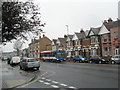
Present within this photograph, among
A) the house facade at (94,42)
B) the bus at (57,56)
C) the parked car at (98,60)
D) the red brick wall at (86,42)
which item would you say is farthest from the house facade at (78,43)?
the parked car at (98,60)

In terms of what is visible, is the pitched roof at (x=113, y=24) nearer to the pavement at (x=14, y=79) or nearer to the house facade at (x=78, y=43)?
the house facade at (x=78, y=43)

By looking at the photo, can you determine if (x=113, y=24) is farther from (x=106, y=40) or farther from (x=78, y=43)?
(x=78, y=43)

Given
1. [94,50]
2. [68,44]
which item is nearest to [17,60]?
[94,50]

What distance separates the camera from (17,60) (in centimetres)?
4131

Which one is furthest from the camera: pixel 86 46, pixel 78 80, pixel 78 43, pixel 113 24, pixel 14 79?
pixel 78 43

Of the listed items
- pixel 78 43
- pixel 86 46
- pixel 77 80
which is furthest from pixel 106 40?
pixel 77 80

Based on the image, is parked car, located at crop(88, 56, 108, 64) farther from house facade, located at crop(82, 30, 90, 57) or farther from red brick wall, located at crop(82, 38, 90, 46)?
red brick wall, located at crop(82, 38, 90, 46)

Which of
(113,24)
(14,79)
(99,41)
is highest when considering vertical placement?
(113,24)

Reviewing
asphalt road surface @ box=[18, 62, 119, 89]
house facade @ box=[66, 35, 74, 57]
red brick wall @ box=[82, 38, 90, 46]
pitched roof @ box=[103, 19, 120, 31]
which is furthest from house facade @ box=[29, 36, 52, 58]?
asphalt road surface @ box=[18, 62, 119, 89]

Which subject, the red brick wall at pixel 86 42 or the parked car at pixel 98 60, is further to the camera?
the red brick wall at pixel 86 42

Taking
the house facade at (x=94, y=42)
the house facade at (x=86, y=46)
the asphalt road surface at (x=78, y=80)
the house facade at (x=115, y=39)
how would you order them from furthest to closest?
1. the house facade at (x=86, y=46)
2. the house facade at (x=94, y=42)
3. the house facade at (x=115, y=39)
4. the asphalt road surface at (x=78, y=80)

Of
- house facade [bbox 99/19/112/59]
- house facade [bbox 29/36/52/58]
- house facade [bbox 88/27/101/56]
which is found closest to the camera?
house facade [bbox 99/19/112/59]

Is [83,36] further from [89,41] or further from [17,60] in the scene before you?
[17,60]

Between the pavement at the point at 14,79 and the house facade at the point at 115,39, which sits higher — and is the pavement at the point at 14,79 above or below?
below
